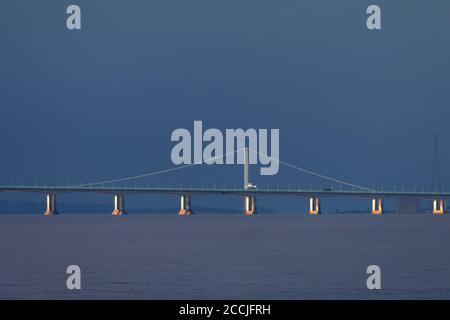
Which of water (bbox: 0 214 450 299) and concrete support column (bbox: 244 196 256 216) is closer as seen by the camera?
water (bbox: 0 214 450 299)

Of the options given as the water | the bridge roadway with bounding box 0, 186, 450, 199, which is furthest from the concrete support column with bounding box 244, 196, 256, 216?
the water

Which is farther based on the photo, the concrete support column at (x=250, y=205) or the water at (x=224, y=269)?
the concrete support column at (x=250, y=205)

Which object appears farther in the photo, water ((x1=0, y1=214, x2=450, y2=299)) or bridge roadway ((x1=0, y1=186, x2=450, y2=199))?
bridge roadway ((x1=0, y1=186, x2=450, y2=199))

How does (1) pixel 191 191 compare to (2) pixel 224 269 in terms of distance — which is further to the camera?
(1) pixel 191 191

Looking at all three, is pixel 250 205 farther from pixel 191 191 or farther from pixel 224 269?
pixel 224 269

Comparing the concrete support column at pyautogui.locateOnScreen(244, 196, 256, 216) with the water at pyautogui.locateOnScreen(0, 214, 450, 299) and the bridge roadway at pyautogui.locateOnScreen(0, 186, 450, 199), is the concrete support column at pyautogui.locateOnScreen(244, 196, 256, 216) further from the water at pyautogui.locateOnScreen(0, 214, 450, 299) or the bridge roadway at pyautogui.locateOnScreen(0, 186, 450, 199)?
the water at pyautogui.locateOnScreen(0, 214, 450, 299)

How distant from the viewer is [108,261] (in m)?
57.0

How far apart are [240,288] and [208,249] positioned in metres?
26.8

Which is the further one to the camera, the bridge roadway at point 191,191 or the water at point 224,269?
the bridge roadway at point 191,191

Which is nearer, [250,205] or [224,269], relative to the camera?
[224,269]

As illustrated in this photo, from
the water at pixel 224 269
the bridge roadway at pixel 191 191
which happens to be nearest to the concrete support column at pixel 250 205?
the bridge roadway at pixel 191 191

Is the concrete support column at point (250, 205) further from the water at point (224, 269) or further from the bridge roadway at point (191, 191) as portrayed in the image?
the water at point (224, 269)

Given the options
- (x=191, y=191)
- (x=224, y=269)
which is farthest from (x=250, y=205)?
(x=224, y=269)
